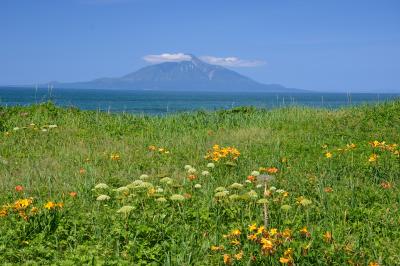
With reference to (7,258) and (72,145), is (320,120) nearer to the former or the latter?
(72,145)

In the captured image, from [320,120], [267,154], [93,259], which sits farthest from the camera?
[320,120]

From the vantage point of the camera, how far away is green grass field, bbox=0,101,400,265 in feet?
18.2

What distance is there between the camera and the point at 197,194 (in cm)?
825

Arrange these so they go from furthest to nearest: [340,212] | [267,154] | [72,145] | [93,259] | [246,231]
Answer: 1. [72,145]
2. [267,154]
3. [340,212]
4. [246,231]
5. [93,259]

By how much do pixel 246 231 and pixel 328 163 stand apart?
18.0ft

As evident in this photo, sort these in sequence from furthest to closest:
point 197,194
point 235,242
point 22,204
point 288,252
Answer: point 197,194 < point 22,204 < point 235,242 < point 288,252

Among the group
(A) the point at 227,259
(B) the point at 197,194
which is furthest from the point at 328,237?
(B) the point at 197,194

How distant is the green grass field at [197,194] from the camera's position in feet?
18.2

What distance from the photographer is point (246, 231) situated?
604 centimetres

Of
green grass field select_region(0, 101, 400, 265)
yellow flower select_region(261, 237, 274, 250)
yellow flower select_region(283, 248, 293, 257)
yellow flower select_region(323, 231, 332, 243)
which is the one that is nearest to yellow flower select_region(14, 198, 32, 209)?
green grass field select_region(0, 101, 400, 265)

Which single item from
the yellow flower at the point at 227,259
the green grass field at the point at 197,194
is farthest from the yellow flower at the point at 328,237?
the yellow flower at the point at 227,259

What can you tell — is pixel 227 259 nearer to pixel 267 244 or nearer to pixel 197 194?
pixel 267 244

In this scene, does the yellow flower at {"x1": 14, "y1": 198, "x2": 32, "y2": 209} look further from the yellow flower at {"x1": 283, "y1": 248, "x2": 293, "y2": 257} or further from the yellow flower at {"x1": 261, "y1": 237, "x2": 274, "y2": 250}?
the yellow flower at {"x1": 283, "y1": 248, "x2": 293, "y2": 257}

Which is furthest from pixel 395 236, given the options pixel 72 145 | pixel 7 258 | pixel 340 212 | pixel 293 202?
pixel 72 145
